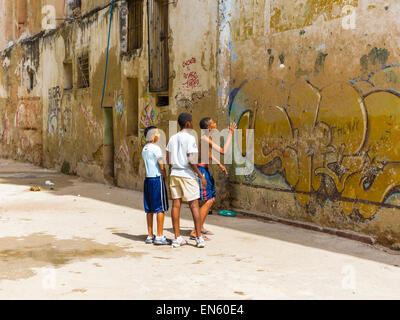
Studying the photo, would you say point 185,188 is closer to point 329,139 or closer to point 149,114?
point 329,139

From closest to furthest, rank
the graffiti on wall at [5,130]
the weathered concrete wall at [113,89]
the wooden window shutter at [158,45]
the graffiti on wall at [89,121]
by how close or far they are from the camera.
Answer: the weathered concrete wall at [113,89] → the wooden window shutter at [158,45] → the graffiti on wall at [89,121] → the graffiti on wall at [5,130]

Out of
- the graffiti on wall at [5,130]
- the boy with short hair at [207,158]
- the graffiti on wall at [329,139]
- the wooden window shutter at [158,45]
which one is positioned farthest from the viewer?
the graffiti on wall at [5,130]

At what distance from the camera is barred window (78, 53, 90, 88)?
1407 centimetres

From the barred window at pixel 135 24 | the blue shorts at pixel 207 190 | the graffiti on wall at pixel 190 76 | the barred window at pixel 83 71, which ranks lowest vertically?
the blue shorts at pixel 207 190

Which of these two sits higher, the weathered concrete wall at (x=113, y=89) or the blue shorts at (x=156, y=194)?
the weathered concrete wall at (x=113, y=89)

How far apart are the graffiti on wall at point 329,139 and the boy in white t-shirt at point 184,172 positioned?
1.90m

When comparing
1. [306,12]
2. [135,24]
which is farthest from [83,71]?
[306,12]

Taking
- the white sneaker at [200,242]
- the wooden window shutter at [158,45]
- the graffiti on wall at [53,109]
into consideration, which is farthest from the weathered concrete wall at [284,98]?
the graffiti on wall at [53,109]

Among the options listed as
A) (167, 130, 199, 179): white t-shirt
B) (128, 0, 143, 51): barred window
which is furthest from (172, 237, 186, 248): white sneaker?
(128, 0, 143, 51): barred window

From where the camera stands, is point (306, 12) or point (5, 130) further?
point (5, 130)

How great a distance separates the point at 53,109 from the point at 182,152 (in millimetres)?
11284

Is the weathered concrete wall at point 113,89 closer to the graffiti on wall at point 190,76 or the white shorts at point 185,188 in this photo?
the graffiti on wall at point 190,76

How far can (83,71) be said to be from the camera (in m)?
14.3

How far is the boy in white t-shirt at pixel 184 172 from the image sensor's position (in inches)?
234
